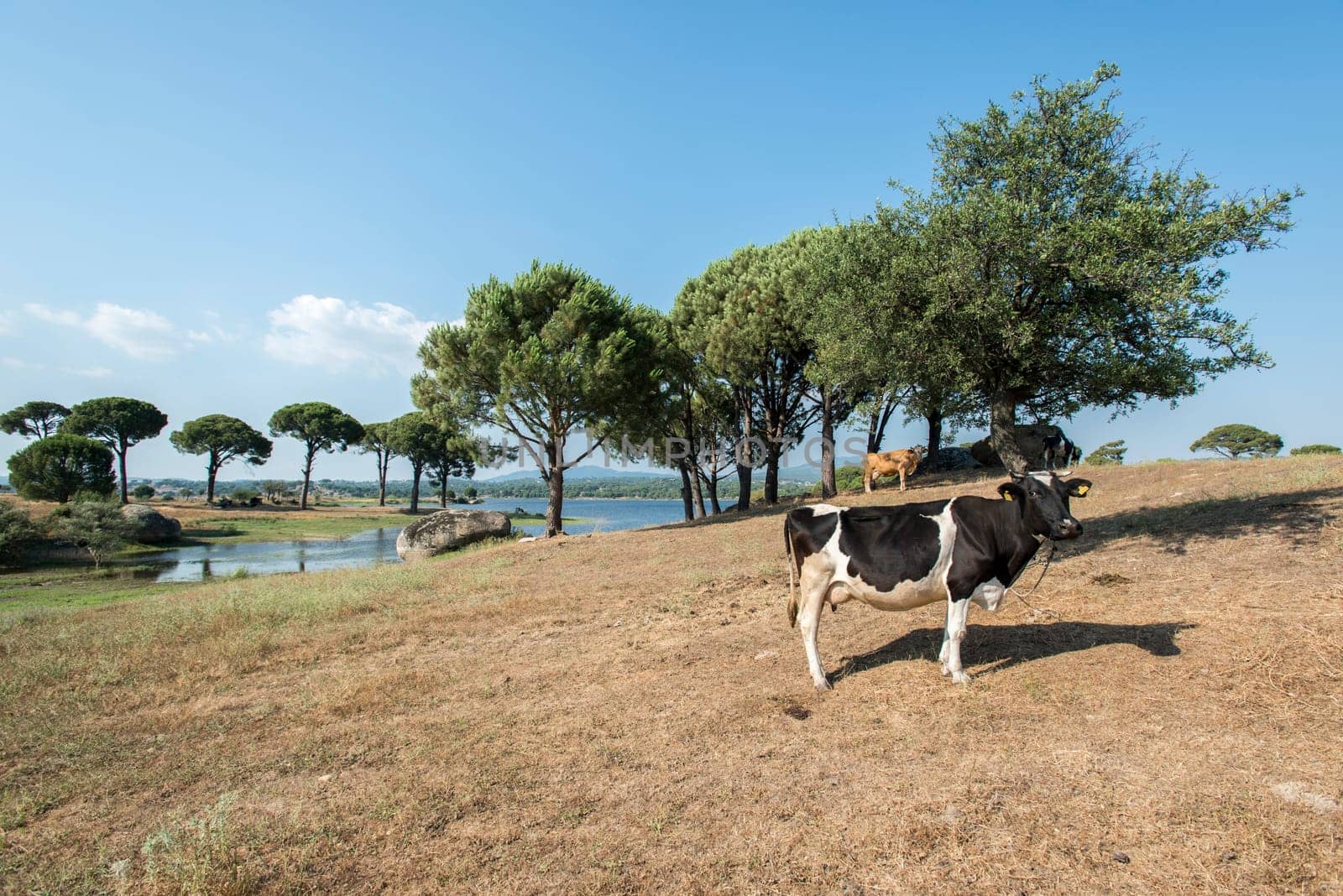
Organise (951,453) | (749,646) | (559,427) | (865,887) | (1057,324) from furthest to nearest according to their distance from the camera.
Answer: (951,453), (559,427), (1057,324), (749,646), (865,887)

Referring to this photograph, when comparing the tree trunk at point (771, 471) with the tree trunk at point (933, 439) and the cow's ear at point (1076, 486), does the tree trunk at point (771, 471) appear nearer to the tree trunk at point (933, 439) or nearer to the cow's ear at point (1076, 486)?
the tree trunk at point (933, 439)

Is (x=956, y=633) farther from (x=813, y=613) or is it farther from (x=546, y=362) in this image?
(x=546, y=362)

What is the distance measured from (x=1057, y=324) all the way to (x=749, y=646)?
30.0ft

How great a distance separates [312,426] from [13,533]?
52993 mm

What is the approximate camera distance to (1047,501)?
21.0ft

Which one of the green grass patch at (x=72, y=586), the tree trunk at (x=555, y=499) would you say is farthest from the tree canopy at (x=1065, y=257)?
the green grass patch at (x=72, y=586)

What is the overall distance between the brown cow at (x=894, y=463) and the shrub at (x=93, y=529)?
3751 centimetres

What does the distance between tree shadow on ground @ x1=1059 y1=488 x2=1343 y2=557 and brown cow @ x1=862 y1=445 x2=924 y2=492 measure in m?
11.0

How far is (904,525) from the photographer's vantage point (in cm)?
684

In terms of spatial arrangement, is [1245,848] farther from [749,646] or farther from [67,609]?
[67,609]

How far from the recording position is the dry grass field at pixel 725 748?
3.92m

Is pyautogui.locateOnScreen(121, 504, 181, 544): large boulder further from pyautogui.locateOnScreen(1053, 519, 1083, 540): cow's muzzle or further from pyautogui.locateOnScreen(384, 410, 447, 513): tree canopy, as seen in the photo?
pyautogui.locateOnScreen(1053, 519, 1083, 540): cow's muzzle

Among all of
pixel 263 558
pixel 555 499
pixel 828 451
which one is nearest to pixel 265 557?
pixel 263 558

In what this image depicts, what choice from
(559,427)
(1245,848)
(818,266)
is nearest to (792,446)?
(559,427)
